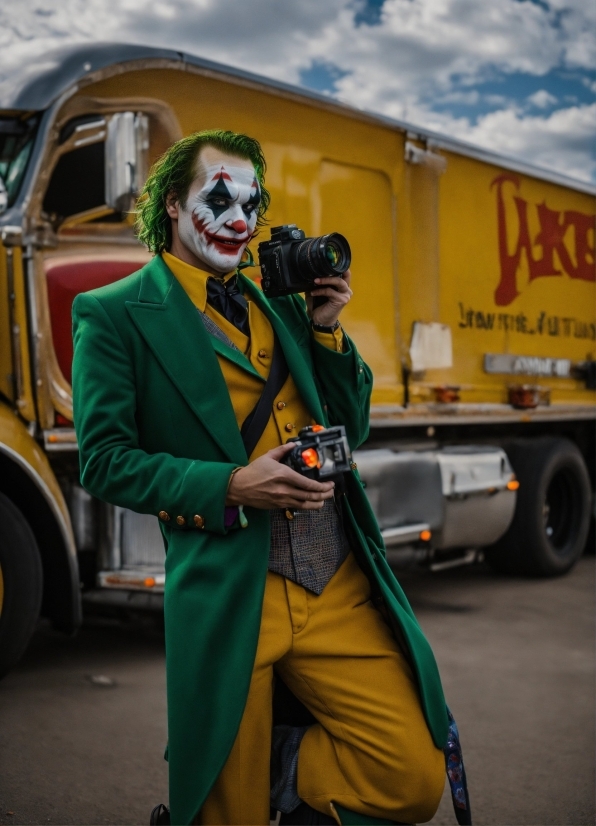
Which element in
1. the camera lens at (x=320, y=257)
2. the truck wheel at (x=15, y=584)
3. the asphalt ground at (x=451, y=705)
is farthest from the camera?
the truck wheel at (x=15, y=584)

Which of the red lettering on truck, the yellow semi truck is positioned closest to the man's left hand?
the yellow semi truck

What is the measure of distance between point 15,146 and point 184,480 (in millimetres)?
2988

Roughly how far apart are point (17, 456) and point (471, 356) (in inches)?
137

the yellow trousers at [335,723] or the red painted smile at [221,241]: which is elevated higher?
the red painted smile at [221,241]

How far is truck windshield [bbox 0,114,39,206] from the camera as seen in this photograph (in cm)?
420

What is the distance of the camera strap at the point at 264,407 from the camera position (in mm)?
1959

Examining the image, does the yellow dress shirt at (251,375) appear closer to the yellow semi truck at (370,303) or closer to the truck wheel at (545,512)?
the yellow semi truck at (370,303)

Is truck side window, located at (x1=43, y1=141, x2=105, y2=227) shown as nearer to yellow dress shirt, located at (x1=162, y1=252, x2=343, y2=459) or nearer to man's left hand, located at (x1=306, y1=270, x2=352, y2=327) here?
yellow dress shirt, located at (x1=162, y1=252, x2=343, y2=459)

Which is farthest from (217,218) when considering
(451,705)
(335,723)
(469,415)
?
(469,415)

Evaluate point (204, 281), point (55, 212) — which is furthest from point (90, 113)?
point (204, 281)

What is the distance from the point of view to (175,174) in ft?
6.75

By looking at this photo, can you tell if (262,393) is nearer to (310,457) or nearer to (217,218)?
(310,457)

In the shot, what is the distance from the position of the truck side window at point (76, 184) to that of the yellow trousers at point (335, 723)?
2819 mm

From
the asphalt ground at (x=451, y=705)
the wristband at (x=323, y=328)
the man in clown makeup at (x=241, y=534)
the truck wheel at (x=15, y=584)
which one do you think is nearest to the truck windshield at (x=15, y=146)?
the truck wheel at (x=15, y=584)
